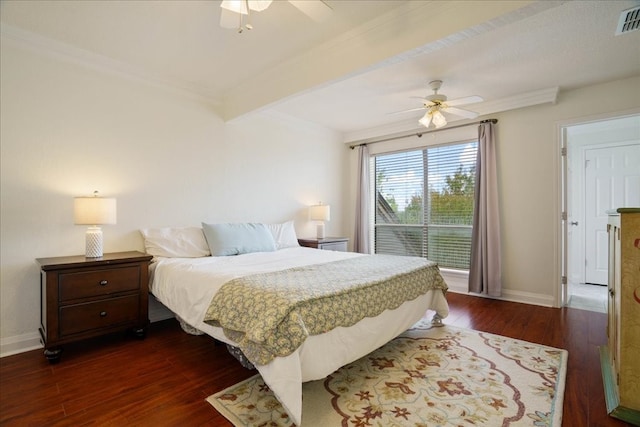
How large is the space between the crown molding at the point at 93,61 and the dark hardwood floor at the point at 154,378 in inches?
97.4

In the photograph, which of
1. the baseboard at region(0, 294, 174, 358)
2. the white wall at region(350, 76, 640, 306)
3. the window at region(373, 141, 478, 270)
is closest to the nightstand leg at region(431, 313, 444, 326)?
the white wall at region(350, 76, 640, 306)

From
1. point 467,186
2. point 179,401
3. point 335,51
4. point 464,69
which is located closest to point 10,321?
point 179,401

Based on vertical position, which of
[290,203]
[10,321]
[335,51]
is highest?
[335,51]

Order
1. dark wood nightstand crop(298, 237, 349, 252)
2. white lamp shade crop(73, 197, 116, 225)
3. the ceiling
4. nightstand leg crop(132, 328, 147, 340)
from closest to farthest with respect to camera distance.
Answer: the ceiling, white lamp shade crop(73, 197, 116, 225), nightstand leg crop(132, 328, 147, 340), dark wood nightstand crop(298, 237, 349, 252)

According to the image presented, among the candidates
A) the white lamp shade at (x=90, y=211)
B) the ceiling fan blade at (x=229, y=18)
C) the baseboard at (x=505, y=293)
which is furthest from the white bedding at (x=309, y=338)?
the ceiling fan blade at (x=229, y=18)

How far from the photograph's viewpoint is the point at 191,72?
313 cm

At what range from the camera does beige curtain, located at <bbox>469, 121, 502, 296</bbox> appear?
3.92 meters

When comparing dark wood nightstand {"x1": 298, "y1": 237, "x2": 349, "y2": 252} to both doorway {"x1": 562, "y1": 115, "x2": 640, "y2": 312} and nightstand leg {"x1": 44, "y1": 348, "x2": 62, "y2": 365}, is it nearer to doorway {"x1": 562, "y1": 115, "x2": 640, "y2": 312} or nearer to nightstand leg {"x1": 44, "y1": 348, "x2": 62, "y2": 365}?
nightstand leg {"x1": 44, "y1": 348, "x2": 62, "y2": 365}

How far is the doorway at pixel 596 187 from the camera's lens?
175 inches

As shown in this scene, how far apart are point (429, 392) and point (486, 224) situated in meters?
2.72

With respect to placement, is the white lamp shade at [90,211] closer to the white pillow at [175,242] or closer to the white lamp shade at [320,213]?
the white pillow at [175,242]

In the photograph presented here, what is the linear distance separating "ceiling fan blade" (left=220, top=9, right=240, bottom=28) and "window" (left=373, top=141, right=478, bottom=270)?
141 inches

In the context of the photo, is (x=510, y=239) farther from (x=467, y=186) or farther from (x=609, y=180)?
(x=609, y=180)

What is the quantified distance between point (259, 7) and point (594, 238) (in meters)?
5.75
